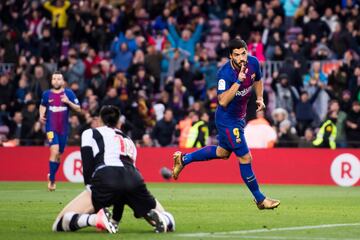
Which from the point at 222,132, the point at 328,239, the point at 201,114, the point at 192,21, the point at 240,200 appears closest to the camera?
the point at 328,239

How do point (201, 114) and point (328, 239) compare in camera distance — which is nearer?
point (328, 239)

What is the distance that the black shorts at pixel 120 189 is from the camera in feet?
38.0

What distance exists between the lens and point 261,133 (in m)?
25.9

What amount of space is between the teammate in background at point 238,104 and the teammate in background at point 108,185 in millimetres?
3220

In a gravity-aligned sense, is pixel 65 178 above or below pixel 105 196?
below

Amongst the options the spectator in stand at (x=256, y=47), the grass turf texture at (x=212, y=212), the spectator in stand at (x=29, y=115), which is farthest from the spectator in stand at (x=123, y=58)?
the grass turf texture at (x=212, y=212)

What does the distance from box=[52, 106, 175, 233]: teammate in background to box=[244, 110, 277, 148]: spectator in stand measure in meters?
14.1

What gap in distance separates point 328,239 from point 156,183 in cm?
1403

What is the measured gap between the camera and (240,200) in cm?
1817

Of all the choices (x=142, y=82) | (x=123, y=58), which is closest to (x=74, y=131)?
(x=142, y=82)

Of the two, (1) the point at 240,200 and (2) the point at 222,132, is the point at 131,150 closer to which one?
(2) the point at 222,132

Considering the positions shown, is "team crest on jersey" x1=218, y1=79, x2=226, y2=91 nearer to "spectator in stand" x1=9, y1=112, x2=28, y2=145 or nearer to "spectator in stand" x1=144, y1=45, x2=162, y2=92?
"spectator in stand" x1=9, y1=112, x2=28, y2=145

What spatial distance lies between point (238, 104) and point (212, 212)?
1563mm

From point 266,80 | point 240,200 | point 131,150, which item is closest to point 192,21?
point 266,80
